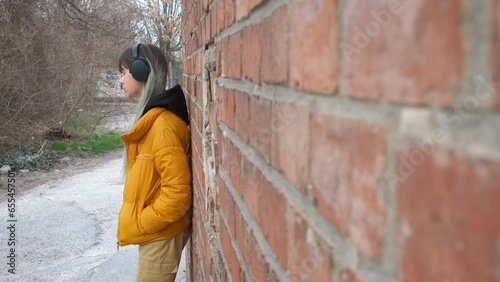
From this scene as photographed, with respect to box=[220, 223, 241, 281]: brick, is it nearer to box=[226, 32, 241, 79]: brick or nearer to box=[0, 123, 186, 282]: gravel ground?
box=[226, 32, 241, 79]: brick

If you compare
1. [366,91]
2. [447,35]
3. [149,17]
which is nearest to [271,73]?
[366,91]

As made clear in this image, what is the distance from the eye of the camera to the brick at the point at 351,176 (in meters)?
0.46

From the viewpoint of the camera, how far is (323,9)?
1.87ft

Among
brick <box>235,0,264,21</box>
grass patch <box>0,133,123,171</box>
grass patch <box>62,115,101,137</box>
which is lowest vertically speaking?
grass patch <box>0,133,123,171</box>

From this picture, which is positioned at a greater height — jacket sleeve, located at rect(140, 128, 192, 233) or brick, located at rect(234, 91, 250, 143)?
brick, located at rect(234, 91, 250, 143)

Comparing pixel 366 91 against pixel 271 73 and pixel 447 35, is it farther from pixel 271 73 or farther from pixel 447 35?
pixel 271 73

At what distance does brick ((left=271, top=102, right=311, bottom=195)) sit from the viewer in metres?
0.66

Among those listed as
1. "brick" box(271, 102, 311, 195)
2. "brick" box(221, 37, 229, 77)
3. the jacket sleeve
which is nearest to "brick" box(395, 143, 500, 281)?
"brick" box(271, 102, 311, 195)

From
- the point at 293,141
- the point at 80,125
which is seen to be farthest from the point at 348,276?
the point at 80,125

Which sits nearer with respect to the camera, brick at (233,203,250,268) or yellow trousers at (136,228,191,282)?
brick at (233,203,250,268)

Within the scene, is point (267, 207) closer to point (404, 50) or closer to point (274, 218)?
point (274, 218)

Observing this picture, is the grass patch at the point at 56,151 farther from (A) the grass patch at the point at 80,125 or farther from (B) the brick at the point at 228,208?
(B) the brick at the point at 228,208

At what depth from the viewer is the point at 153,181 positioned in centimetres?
271

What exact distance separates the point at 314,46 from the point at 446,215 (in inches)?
12.8
